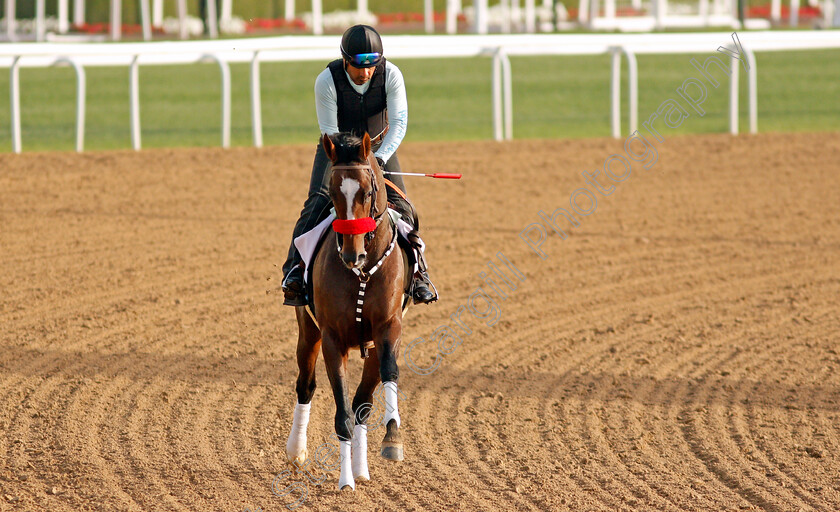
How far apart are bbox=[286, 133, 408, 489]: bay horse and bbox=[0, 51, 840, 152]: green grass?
11.4 m

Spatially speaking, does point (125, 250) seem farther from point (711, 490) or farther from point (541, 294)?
point (711, 490)

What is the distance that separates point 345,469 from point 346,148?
1.68m

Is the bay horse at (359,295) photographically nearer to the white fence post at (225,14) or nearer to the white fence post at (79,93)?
the white fence post at (79,93)

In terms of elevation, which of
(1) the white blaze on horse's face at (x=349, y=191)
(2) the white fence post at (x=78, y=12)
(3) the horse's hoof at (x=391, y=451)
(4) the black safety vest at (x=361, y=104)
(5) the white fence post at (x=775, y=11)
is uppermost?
(5) the white fence post at (x=775, y=11)

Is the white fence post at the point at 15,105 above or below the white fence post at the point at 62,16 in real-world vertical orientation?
below

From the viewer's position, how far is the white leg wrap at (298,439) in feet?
18.3

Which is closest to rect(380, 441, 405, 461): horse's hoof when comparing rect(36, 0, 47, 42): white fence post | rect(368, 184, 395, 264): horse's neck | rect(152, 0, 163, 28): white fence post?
rect(368, 184, 395, 264): horse's neck

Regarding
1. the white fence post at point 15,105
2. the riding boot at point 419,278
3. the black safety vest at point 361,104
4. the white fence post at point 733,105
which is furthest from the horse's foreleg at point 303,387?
the white fence post at point 733,105

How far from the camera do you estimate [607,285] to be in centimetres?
962

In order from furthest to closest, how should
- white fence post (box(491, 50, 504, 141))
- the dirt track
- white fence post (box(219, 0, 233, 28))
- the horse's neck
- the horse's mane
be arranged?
white fence post (box(219, 0, 233, 28)), white fence post (box(491, 50, 504, 141)), the dirt track, the horse's neck, the horse's mane

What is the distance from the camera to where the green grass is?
17.3 meters

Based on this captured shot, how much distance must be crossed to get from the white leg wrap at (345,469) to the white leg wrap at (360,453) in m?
0.08

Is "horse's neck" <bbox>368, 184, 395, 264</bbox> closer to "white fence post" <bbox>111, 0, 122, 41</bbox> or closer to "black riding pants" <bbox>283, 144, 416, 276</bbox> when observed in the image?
"black riding pants" <bbox>283, 144, 416, 276</bbox>

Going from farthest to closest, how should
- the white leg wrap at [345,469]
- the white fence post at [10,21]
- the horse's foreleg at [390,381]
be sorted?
the white fence post at [10,21] → the white leg wrap at [345,469] → the horse's foreleg at [390,381]
